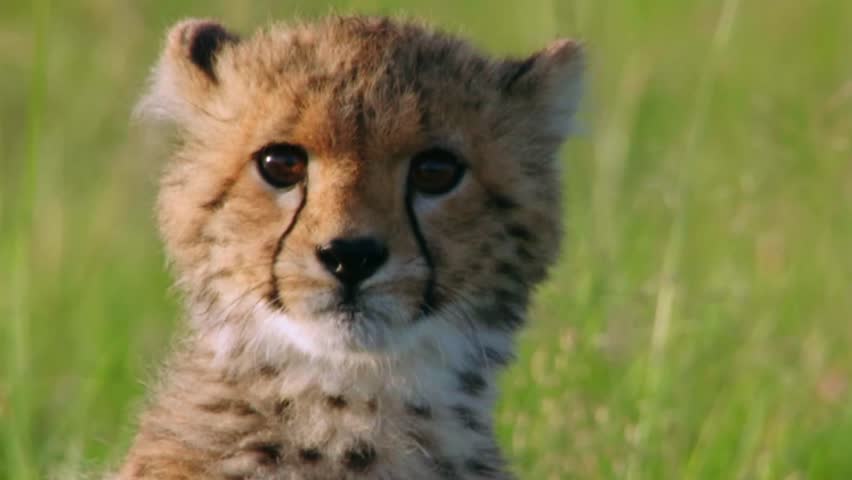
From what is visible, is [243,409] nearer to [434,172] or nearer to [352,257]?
[352,257]

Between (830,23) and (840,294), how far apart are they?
4.75 m

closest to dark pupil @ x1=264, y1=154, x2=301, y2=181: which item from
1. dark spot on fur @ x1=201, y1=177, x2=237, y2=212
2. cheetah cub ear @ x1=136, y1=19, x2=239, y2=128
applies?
dark spot on fur @ x1=201, y1=177, x2=237, y2=212

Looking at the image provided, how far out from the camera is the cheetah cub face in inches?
172

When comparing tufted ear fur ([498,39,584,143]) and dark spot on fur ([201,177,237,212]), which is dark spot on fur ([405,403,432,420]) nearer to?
dark spot on fur ([201,177,237,212])

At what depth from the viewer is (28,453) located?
5430mm

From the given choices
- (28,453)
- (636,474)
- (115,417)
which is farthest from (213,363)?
(115,417)

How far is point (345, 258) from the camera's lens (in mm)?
4277

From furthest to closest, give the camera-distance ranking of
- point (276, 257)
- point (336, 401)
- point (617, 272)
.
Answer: point (617, 272), point (336, 401), point (276, 257)

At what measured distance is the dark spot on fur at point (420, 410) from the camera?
15.1ft

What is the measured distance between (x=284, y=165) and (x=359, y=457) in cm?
58

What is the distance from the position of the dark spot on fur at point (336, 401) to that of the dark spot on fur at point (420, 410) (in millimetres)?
137

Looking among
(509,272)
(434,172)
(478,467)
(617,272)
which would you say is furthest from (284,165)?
(617,272)

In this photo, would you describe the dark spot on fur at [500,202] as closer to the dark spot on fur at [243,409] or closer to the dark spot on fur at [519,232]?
the dark spot on fur at [519,232]

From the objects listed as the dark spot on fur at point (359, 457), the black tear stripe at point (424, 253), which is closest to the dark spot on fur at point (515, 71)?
the black tear stripe at point (424, 253)
